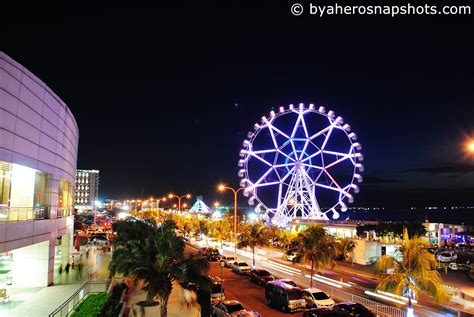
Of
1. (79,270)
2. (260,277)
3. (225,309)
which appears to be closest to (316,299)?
(225,309)

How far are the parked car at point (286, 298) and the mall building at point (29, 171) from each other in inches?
495

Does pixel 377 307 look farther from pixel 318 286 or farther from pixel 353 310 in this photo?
pixel 318 286

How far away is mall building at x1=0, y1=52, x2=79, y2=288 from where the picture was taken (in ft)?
56.7

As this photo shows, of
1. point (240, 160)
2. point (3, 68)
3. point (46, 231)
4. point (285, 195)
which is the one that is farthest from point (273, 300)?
point (285, 195)

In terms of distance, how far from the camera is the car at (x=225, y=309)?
19.5 m

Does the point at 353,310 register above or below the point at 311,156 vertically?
below

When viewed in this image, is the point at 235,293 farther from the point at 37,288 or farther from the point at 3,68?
the point at 3,68

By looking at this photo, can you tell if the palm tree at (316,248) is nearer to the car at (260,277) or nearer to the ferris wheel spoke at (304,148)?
the car at (260,277)

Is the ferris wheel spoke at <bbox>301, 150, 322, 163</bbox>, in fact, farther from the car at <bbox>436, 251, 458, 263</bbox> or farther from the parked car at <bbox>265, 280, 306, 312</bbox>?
the parked car at <bbox>265, 280, 306, 312</bbox>

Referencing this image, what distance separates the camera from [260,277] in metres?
30.6

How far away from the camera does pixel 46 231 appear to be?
77.0 ft

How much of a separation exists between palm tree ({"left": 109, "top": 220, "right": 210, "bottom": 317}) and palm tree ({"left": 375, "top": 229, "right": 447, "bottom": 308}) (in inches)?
285

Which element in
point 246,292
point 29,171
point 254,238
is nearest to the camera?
point 29,171

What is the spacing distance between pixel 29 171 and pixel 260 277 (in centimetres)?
1674
